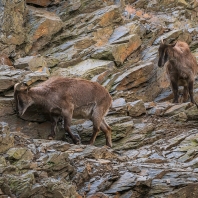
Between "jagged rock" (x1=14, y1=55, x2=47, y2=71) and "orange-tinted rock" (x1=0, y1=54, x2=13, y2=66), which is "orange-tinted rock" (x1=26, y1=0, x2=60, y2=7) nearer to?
"orange-tinted rock" (x1=0, y1=54, x2=13, y2=66)

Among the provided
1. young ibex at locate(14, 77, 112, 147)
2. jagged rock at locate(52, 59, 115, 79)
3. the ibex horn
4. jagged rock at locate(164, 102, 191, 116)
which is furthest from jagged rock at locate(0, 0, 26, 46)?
jagged rock at locate(164, 102, 191, 116)

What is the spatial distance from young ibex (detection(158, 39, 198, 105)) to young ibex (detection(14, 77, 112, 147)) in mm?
3581

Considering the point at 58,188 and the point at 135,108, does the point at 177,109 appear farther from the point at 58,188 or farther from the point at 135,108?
the point at 58,188

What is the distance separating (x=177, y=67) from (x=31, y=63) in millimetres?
5063

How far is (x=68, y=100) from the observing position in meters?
14.3

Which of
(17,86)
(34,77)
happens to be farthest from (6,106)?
(34,77)

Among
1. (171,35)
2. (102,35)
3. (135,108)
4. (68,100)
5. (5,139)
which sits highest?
(5,139)

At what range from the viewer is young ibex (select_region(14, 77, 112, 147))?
14078 mm

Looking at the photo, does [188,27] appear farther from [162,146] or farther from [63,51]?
[162,146]

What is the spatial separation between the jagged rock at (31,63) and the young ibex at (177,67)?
4102 millimetres

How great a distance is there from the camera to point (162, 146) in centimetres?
1387

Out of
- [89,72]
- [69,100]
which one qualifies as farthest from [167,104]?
[69,100]

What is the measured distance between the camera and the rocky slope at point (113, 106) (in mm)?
10805

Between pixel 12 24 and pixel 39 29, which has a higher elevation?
pixel 12 24
